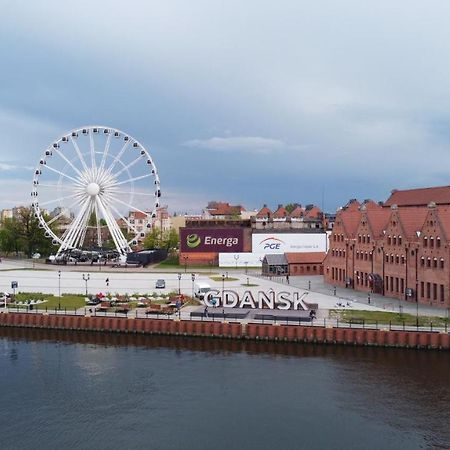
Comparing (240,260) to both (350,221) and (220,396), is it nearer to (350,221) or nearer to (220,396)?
(350,221)

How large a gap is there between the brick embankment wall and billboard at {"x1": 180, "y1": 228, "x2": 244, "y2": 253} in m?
70.2

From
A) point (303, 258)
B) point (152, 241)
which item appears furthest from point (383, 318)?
point (152, 241)

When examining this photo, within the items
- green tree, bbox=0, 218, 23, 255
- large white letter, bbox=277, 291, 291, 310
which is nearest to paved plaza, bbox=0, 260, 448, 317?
large white letter, bbox=277, 291, 291, 310

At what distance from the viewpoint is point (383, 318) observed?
63.0 metres

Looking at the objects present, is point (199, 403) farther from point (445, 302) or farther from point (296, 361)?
point (445, 302)

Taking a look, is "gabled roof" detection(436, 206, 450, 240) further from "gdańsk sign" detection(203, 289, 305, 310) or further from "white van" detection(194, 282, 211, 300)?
"white van" detection(194, 282, 211, 300)

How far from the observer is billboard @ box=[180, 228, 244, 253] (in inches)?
5359

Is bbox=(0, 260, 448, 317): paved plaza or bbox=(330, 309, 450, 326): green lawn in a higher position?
bbox=(0, 260, 448, 317): paved plaza

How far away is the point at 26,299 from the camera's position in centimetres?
7775

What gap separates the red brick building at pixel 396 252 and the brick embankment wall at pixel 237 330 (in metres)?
14.3

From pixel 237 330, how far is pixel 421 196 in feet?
198

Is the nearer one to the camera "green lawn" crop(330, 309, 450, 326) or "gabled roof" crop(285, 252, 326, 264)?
"green lawn" crop(330, 309, 450, 326)

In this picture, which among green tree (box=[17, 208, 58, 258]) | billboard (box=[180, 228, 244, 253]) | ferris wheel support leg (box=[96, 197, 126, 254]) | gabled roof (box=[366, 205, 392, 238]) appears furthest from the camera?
green tree (box=[17, 208, 58, 258])

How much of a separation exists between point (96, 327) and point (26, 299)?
56.0 feet
